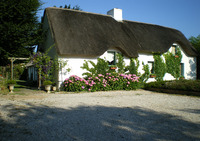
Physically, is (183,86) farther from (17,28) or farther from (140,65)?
(17,28)

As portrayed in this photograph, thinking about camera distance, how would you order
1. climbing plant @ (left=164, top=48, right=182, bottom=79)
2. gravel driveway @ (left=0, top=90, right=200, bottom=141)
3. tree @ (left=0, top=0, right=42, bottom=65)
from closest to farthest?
gravel driveway @ (left=0, top=90, right=200, bottom=141), tree @ (left=0, top=0, right=42, bottom=65), climbing plant @ (left=164, top=48, right=182, bottom=79)

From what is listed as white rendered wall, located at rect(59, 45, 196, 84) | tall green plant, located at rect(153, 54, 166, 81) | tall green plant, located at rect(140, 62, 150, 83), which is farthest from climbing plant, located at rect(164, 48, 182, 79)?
tall green plant, located at rect(140, 62, 150, 83)

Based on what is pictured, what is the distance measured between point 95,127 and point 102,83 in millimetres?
7248

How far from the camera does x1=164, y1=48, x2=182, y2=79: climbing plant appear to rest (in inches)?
A: 604

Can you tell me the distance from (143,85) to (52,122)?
10229mm

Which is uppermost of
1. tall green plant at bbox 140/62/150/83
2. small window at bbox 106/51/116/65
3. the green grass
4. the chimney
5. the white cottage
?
the chimney

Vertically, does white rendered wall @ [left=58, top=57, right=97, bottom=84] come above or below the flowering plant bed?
above

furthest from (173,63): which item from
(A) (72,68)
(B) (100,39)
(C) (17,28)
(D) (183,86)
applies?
(C) (17,28)

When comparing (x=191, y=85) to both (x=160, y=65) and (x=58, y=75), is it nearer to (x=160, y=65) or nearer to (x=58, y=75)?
(x=160, y=65)

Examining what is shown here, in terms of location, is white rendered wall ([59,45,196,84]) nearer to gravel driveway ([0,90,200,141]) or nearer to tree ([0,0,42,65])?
tree ([0,0,42,65])

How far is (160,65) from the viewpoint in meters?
14.8

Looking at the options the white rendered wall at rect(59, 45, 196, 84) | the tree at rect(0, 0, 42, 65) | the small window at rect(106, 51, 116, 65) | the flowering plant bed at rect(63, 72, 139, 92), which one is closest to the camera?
the flowering plant bed at rect(63, 72, 139, 92)

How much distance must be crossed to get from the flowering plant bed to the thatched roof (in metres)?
1.62

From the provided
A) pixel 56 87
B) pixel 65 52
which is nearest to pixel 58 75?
pixel 56 87
